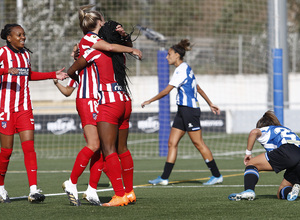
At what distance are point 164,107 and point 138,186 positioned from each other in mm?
5753

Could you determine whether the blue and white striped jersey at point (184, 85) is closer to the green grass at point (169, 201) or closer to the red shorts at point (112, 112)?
the green grass at point (169, 201)

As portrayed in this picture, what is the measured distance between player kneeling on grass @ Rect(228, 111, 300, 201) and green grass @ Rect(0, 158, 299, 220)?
0.16m

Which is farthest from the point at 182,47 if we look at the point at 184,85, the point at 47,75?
the point at 47,75

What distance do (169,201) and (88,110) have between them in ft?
4.70

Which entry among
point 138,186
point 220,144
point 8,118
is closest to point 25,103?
point 8,118

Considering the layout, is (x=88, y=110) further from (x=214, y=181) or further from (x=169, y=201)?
(x=214, y=181)

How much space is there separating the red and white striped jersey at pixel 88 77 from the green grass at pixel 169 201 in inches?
49.9

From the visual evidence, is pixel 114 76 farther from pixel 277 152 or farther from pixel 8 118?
pixel 277 152

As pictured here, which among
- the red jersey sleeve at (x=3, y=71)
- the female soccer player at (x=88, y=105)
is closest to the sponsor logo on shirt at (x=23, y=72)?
the red jersey sleeve at (x=3, y=71)

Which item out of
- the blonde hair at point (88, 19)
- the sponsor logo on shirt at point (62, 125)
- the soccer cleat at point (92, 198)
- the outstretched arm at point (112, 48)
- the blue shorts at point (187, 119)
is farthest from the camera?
the sponsor logo on shirt at point (62, 125)

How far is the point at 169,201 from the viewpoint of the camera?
7117 millimetres

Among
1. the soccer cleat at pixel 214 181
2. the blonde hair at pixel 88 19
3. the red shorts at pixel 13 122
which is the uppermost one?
the blonde hair at pixel 88 19

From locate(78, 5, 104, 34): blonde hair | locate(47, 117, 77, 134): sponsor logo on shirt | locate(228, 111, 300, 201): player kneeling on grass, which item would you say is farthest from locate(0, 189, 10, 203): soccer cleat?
locate(47, 117, 77, 134): sponsor logo on shirt

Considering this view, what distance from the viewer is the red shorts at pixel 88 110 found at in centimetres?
687
